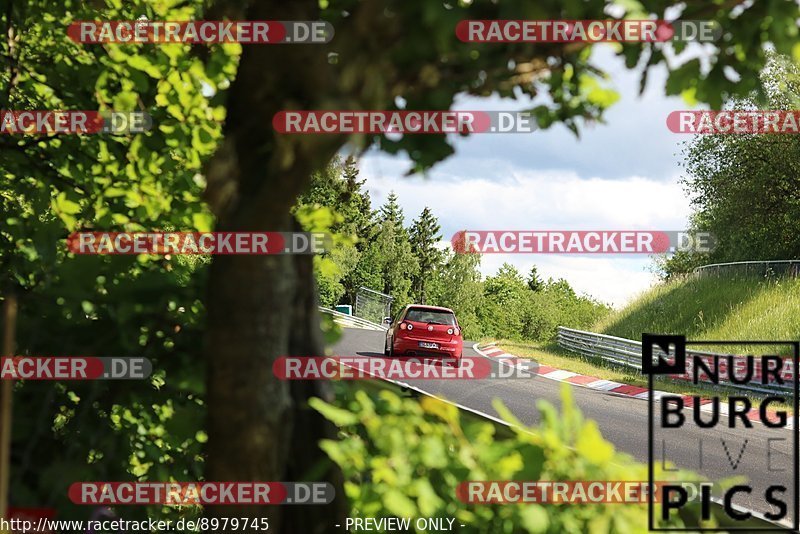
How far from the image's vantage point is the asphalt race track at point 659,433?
880 centimetres

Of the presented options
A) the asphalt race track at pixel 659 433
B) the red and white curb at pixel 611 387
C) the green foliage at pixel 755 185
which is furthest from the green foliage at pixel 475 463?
the green foliage at pixel 755 185

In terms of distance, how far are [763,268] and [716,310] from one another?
2904mm

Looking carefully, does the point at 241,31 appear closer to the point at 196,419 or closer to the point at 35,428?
the point at 196,419

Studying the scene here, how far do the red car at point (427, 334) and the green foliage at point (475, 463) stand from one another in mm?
13533

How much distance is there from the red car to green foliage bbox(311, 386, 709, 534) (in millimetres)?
13533

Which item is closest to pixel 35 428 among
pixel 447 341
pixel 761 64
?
pixel 761 64

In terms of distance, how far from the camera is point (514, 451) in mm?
3053

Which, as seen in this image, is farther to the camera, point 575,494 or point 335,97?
point 575,494

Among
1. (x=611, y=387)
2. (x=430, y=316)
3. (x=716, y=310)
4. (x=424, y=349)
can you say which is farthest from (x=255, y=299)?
(x=716, y=310)

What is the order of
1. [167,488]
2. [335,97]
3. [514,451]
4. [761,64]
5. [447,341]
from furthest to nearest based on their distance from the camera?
[447,341]
[167,488]
[514,451]
[761,64]
[335,97]

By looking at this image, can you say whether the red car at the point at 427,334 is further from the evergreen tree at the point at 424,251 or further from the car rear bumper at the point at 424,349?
the evergreen tree at the point at 424,251

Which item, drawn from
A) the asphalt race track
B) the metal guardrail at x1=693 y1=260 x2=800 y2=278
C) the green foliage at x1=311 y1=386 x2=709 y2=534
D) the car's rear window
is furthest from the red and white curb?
the green foliage at x1=311 y1=386 x2=709 y2=534

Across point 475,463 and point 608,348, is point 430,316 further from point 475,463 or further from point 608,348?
point 475,463

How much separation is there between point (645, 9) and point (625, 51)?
26 centimetres
